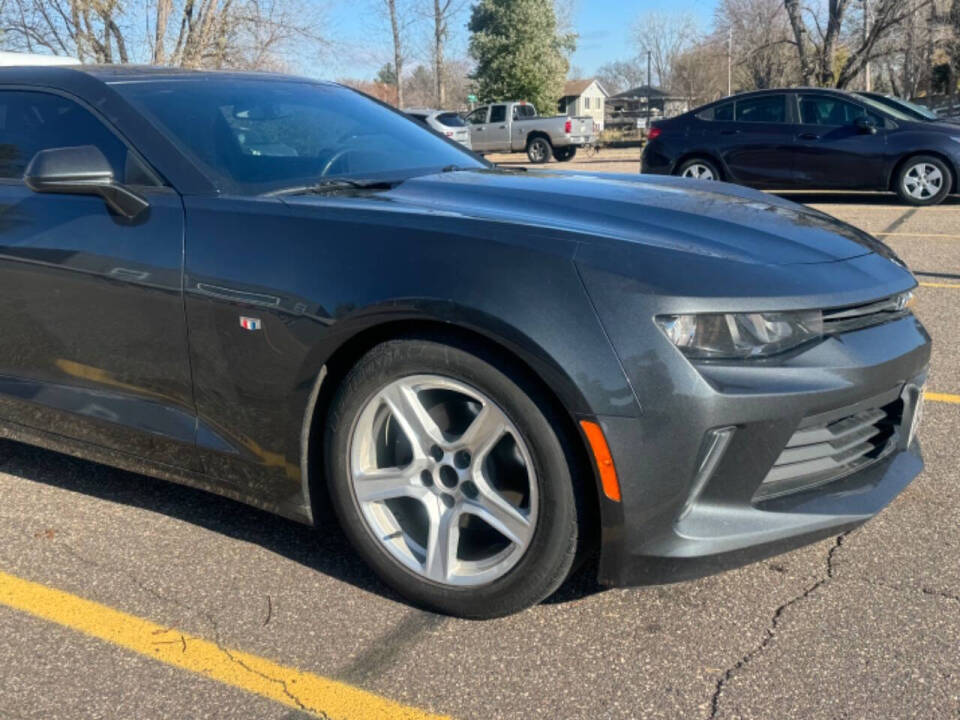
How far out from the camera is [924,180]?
11.8 meters

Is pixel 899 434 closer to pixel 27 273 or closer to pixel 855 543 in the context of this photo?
pixel 855 543

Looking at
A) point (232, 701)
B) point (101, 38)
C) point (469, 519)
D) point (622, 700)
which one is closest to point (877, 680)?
point (622, 700)

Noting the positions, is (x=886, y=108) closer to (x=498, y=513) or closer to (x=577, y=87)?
(x=498, y=513)

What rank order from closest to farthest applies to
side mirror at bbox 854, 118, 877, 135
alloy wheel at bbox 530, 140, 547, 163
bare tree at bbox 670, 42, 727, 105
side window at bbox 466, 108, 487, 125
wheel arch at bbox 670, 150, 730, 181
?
side mirror at bbox 854, 118, 877, 135, wheel arch at bbox 670, 150, 730, 181, alloy wheel at bbox 530, 140, 547, 163, side window at bbox 466, 108, 487, 125, bare tree at bbox 670, 42, 727, 105

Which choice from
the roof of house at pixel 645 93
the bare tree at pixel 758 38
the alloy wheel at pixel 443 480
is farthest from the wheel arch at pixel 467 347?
the roof of house at pixel 645 93

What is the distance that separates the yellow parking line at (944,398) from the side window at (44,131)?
360 centimetres

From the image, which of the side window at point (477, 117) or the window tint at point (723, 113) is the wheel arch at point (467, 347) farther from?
the side window at point (477, 117)

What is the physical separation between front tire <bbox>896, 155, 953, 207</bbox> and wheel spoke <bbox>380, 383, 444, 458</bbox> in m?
11.0

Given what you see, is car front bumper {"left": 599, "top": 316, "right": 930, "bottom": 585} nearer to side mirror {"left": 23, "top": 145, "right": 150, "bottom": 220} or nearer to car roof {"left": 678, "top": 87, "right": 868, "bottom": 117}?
side mirror {"left": 23, "top": 145, "right": 150, "bottom": 220}

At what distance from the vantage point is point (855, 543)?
3061mm

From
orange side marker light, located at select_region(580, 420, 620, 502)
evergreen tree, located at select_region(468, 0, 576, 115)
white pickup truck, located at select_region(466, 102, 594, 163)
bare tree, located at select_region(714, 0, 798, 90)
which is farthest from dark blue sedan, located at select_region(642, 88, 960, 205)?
evergreen tree, located at select_region(468, 0, 576, 115)

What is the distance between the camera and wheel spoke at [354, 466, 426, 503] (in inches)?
105

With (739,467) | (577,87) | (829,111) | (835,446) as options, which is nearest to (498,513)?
(739,467)

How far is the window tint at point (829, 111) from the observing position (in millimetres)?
12034
